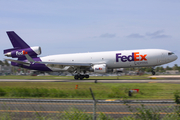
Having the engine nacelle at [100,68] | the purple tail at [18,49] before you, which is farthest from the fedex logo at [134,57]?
the purple tail at [18,49]

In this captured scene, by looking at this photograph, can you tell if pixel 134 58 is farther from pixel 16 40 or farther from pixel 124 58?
pixel 16 40

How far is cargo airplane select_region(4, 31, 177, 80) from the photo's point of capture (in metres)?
31.0

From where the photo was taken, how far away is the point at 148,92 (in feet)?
50.0

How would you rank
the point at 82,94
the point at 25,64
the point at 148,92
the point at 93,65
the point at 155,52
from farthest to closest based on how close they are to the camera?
the point at 25,64, the point at 93,65, the point at 155,52, the point at 148,92, the point at 82,94

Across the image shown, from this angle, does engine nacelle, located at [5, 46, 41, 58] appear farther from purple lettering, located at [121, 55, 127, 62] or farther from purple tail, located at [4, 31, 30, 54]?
purple lettering, located at [121, 55, 127, 62]

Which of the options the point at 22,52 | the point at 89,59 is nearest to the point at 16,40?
the point at 22,52

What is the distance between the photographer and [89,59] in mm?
33375

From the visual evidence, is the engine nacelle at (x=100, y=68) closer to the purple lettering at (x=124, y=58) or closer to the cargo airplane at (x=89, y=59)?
the cargo airplane at (x=89, y=59)

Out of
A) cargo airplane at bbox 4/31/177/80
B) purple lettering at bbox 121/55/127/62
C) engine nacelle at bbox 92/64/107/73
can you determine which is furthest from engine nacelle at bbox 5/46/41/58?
purple lettering at bbox 121/55/127/62

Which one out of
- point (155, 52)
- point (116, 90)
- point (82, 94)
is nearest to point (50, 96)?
point (82, 94)

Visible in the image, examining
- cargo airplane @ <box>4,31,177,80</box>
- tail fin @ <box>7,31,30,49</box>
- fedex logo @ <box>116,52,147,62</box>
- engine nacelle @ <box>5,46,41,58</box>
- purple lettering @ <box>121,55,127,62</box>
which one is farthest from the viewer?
tail fin @ <box>7,31,30,49</box>

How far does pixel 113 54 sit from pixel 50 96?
1907 cm

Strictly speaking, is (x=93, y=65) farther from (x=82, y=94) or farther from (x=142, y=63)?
(x=82, y=94)

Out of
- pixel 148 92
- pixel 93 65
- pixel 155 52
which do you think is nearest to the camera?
pixel 148 92
